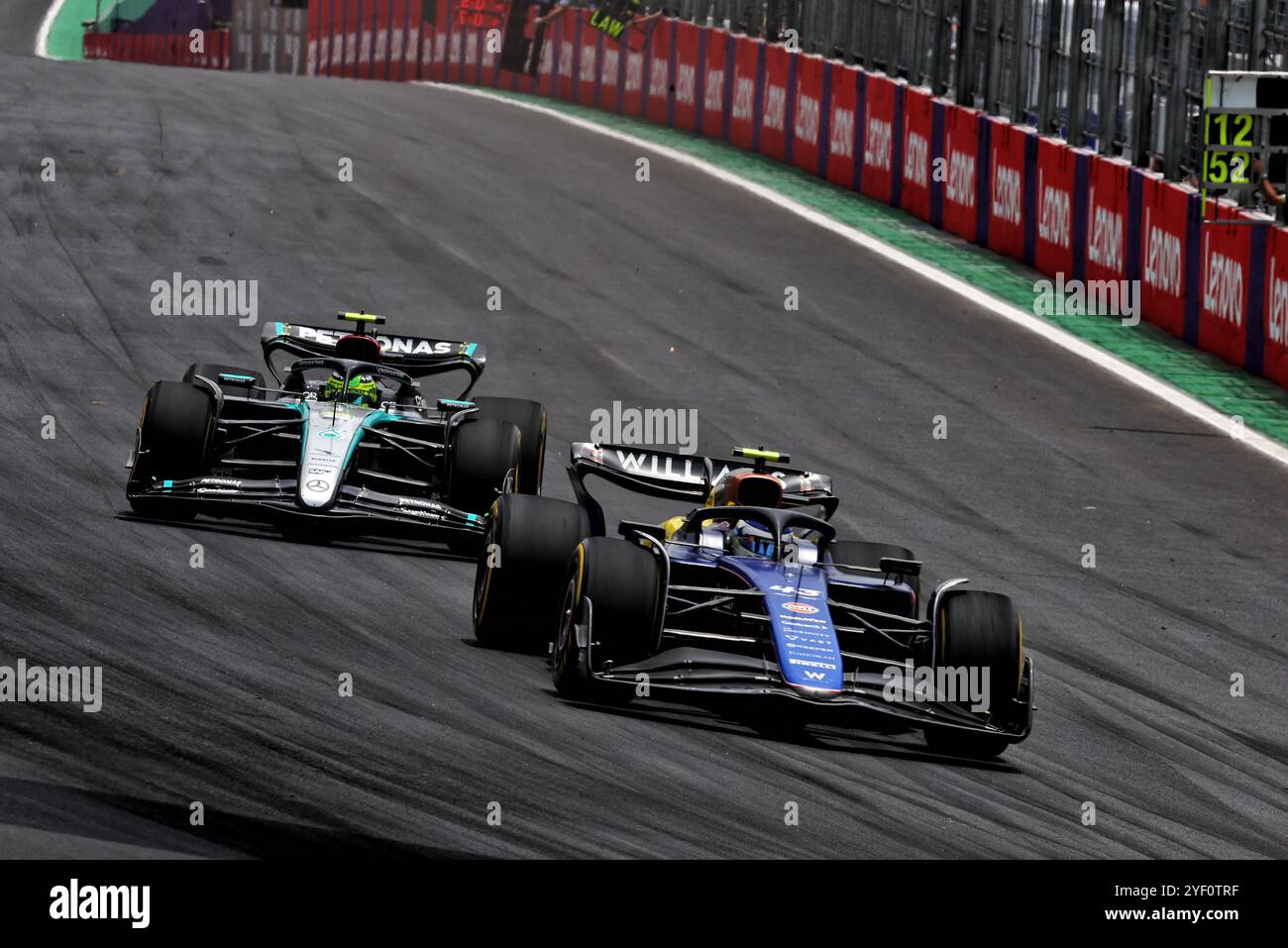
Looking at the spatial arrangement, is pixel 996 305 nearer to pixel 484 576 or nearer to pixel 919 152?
pixel 919 152

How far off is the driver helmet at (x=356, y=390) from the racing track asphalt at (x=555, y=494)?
3.95 feet

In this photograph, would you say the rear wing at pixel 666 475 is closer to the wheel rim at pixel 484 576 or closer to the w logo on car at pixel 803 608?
the wheel rim at pixel 484 576

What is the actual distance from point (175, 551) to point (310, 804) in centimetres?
495

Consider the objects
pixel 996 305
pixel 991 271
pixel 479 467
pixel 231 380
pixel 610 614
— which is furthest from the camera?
pixel 991 271

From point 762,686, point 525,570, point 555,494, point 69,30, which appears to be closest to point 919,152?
point 555,494

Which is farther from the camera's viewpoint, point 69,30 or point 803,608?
point 69,30

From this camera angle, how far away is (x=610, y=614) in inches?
373

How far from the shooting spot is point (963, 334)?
71.6 ft

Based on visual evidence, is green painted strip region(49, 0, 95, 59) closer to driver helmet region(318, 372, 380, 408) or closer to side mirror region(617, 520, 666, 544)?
driver helmet region(318, 372, 380, 408)

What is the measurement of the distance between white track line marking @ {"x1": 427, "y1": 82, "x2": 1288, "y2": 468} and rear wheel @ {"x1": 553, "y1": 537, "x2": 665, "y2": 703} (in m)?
9.69

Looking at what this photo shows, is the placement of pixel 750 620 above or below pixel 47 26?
below

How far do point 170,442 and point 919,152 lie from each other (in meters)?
16.5

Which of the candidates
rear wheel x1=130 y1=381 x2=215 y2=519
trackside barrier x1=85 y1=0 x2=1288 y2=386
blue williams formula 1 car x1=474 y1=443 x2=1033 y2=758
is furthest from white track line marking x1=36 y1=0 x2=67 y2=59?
blue williams formula 1 car x1=474 y1=443 x2=1033 y2=758

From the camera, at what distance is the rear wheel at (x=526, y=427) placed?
1337 centimetres
